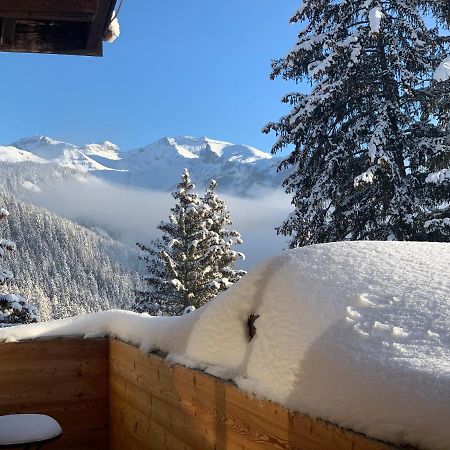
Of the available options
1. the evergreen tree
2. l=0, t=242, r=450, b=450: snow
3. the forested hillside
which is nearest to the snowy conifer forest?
l=0, t=242, r=450, b=450: snow

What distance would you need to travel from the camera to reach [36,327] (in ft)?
12.7

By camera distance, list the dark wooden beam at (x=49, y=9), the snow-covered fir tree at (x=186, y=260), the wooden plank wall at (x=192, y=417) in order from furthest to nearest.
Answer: the snow-covered fir tree at (x=186, y=260) → the dark wooden beam at (x=49, y=9) → the wooden plank wall at (x=192, y=417)

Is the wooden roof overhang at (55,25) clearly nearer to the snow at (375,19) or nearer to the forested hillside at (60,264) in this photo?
the snow at (375,19)

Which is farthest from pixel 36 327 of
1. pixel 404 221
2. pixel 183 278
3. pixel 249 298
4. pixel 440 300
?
pixel 183 278

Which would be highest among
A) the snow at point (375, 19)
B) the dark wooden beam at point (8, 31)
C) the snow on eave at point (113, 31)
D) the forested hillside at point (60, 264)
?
the snow at point (375, 19)

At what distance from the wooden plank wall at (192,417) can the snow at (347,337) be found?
0.05 m

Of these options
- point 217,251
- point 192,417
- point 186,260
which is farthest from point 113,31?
point 186,260

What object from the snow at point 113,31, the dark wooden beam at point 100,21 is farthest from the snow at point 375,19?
the dark wooden beam at point 100,21

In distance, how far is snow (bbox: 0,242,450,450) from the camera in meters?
1.19

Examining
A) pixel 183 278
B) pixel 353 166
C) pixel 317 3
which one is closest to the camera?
pixel 353 166

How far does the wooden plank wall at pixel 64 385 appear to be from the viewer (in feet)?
12.1

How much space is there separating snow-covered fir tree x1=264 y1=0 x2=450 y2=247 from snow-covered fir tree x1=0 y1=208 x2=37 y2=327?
545 centimetres

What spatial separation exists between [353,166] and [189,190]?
11674 mm

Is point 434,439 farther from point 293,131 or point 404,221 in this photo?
point 293,131
